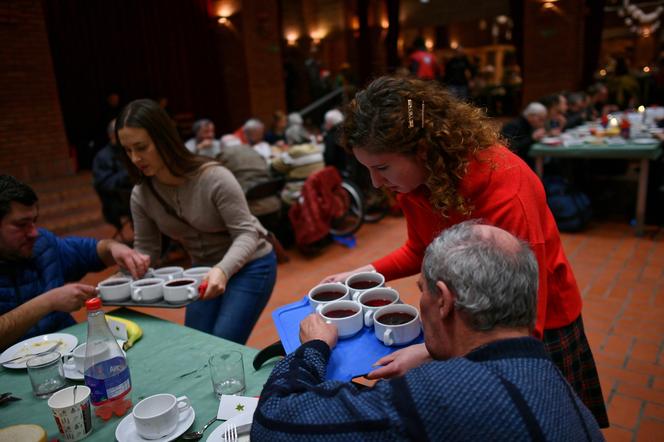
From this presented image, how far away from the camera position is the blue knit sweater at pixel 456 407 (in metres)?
0.70

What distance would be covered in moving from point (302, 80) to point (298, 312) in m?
13.5

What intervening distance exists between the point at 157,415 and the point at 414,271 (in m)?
0.89

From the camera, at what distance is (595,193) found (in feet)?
19.9

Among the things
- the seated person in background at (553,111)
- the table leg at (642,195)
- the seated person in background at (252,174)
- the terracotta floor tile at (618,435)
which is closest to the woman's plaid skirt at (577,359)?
the terracotta floor tile at (618,435)

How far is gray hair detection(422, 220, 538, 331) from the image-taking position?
83cm

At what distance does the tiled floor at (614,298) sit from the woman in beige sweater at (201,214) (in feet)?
3.43

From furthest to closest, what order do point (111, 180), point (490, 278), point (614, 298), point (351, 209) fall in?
1. point (351, 209)
2. point (111, 180)
3. point (614, 298)
4. point (490, 278)

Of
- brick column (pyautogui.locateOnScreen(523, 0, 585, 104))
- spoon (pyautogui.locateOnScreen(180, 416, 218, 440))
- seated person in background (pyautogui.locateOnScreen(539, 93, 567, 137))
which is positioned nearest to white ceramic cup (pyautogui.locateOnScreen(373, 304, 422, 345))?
spoon (pyautogui.locateOnScreen(180, 416, 218, 440))

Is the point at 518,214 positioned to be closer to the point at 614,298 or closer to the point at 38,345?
the point at 38,345

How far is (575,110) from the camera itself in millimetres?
6895

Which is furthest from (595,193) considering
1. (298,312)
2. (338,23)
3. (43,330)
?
(338,23)

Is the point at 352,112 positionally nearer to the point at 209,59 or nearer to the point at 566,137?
the point at 566,137

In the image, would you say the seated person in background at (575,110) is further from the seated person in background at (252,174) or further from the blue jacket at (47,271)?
the blue jacket at (47,271)

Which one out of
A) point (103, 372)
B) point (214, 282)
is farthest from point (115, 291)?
point (103, 372)
